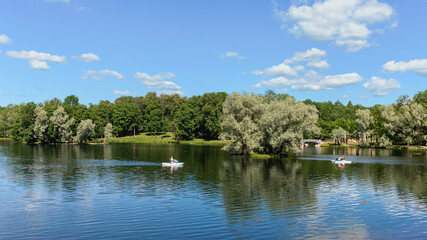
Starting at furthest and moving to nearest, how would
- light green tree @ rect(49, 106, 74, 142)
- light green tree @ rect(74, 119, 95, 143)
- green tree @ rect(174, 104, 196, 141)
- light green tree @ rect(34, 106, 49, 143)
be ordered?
green tree @ rect(174, 104, 196, 141) → light green tree @ rect(34, 106, 49, 143) → light green tree @ rect(49, 106, 74, 142) → light green tree @ rect(74, 119, 95, 143)

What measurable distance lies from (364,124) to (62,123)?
142658 mm

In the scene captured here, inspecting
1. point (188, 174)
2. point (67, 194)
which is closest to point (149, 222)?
point (67, 194)

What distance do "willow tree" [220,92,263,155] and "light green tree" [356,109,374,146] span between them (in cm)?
8029

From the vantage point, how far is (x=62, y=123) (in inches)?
5856

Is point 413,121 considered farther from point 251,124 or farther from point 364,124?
point 251,124

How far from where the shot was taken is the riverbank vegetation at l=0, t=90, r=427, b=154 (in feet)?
270

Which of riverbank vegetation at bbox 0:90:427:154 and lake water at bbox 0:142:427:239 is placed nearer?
lake water at bbox 0:142:427:239

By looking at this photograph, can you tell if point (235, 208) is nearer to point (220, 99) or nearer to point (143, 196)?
point (143, 196)

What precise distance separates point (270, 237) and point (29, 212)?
853 inches

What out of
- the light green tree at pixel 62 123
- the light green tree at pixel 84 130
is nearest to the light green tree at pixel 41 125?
the light green tree at pixel 62 123

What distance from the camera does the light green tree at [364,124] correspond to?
148 meters

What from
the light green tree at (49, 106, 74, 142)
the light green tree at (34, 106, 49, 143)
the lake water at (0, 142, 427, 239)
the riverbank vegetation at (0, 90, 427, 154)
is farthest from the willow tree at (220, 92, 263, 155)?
the light green tree at (34, 106, 49, 143)

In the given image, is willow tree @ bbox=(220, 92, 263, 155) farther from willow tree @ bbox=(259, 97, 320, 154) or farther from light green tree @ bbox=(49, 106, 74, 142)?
light green tree @ bbox=(49, 106, 74, 142)

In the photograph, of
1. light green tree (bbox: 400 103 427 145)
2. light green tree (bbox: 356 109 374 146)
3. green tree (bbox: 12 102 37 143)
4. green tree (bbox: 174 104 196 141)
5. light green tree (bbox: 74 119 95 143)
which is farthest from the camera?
green tree (bbox: 174 104 196 141)
